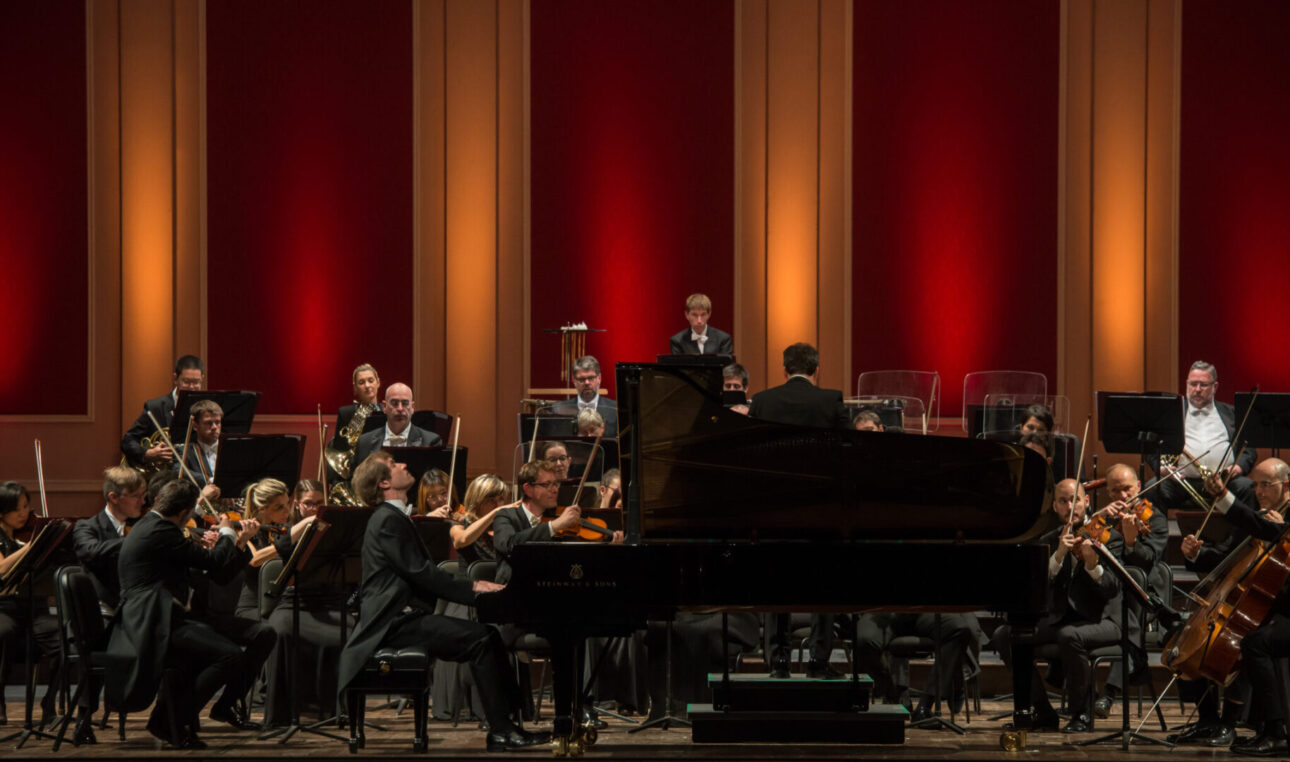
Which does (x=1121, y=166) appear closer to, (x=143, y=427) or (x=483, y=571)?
(x=483, y=571)

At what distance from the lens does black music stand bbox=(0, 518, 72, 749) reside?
5164 millimetres

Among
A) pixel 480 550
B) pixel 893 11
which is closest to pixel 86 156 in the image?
pixel 480 550

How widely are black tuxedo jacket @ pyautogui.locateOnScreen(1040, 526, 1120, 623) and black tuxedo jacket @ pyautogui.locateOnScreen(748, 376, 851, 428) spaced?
1009 millimetres

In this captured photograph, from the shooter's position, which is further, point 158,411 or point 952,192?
point 952,192

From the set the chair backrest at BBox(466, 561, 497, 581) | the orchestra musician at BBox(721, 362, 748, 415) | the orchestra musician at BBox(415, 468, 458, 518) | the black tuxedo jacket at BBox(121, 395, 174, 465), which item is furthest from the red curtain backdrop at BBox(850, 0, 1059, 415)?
the black tuxedo jacket at BBox(121, 395, 174, 465)

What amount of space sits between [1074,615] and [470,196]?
4.81 meters

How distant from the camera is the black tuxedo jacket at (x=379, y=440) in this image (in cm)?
726

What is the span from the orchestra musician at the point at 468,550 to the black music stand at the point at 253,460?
2.53ft

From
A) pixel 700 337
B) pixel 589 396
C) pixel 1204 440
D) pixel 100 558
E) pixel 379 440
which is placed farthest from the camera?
pixel 700 337

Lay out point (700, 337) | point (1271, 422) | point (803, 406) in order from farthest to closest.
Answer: point (700, 337) → point (1271, 422) → point (803, 406)

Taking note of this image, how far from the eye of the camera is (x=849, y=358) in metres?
8.96

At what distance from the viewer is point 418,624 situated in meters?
5.14

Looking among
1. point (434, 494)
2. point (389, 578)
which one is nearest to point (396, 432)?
point (434, 494)

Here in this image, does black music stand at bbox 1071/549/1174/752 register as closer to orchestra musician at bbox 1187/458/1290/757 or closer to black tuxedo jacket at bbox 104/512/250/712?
orchestra musician at bbox 1187/458/1290/757
